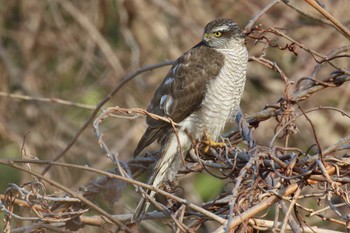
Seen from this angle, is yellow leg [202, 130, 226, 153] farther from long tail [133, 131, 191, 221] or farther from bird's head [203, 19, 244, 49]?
bird's head [203, 19, 244, 49]

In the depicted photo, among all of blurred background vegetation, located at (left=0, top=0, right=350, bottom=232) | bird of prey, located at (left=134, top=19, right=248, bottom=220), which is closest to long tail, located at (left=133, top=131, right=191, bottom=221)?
bird of prey, located at (left=134, top=19, right=248, bottom=220)

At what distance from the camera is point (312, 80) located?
121 inches

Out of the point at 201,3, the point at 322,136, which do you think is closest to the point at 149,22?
the point at 201,3

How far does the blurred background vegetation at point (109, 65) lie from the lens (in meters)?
5.94

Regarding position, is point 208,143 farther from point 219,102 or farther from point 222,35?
point 222,35

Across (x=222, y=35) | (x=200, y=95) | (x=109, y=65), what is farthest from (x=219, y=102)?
(x=109, y=65)

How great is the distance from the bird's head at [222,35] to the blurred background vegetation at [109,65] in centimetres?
184

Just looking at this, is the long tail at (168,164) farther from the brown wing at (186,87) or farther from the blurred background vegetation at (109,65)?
the blurred background vegetation at (109,65)

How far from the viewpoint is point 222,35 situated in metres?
3.99

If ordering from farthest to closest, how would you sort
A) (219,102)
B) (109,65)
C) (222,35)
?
(109,65)
(222,35)
(219,102)

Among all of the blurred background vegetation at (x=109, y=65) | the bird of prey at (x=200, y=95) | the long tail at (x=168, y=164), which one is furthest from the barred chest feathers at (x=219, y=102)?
the blurred background vegetation at (x=109, y=65)

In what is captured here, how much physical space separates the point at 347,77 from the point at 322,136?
3225mm

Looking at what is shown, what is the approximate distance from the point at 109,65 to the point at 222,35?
225 centimetres

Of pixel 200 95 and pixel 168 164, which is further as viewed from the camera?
A: pixel 200 95
